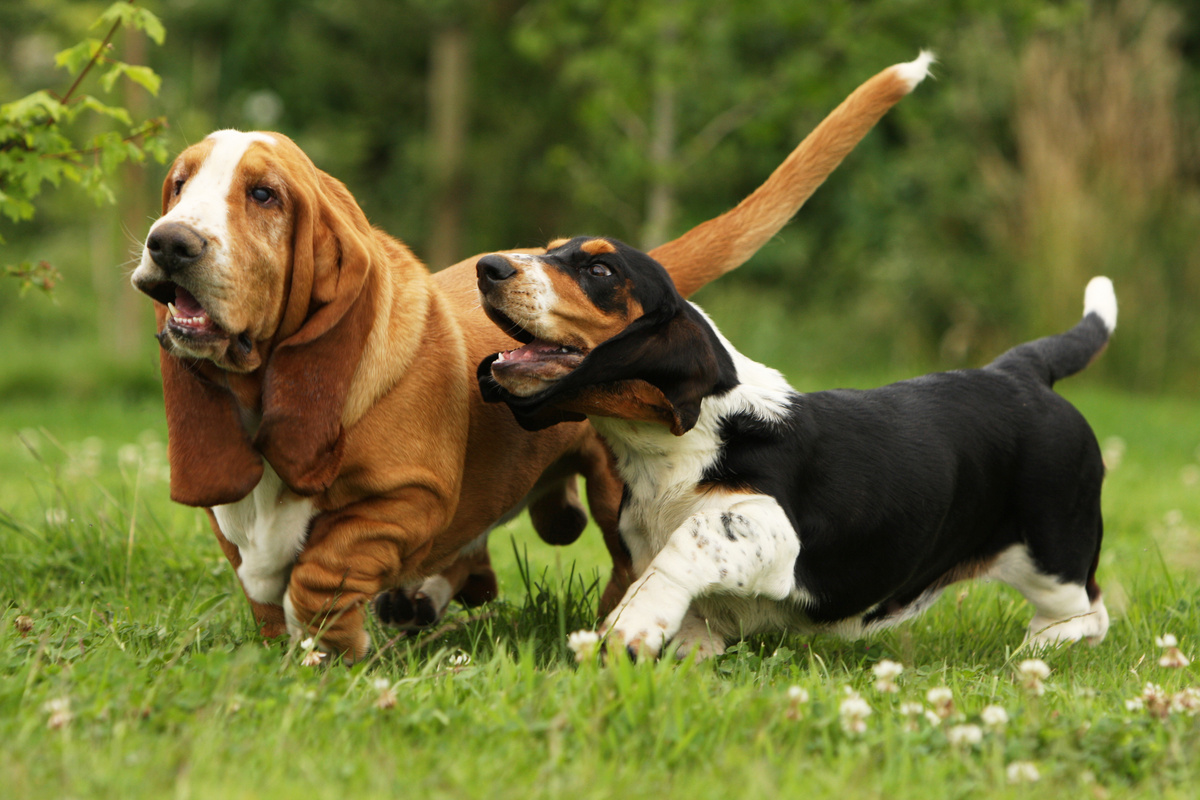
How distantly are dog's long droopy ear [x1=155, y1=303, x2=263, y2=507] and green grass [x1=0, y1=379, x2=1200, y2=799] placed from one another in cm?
36

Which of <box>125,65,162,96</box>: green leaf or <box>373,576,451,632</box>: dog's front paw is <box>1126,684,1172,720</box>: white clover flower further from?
<box>125,65,162,96</box>: green leaf

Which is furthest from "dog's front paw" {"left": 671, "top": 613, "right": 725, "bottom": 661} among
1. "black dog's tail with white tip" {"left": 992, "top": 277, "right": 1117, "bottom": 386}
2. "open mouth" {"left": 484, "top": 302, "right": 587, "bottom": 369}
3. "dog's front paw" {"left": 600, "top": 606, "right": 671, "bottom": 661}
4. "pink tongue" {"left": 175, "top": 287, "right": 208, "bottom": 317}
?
"pink tongue" {"left": 175, "top": 287, "right": 208, "bottom": 317}

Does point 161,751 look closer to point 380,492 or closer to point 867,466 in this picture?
point 380,492

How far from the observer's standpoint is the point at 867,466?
3.24 m

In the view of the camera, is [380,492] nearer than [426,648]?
Yes

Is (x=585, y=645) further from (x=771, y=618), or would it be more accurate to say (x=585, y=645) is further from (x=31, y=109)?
(x=31, y=109)

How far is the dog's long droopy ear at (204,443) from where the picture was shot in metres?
2.83

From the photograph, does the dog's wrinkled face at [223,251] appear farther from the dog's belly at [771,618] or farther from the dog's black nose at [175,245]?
the dog's belly at [771,618]

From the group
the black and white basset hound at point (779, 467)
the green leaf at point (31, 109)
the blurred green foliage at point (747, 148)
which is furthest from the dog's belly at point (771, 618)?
the blurred green foliage at point (747, 148)

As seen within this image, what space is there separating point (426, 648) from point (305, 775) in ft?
4.14

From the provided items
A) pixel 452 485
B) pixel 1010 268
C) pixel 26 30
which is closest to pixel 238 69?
pixel 26 30

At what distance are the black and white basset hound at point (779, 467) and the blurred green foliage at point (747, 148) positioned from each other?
13.9 ft

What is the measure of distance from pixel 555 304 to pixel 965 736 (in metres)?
1.33

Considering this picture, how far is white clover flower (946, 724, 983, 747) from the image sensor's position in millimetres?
2352
